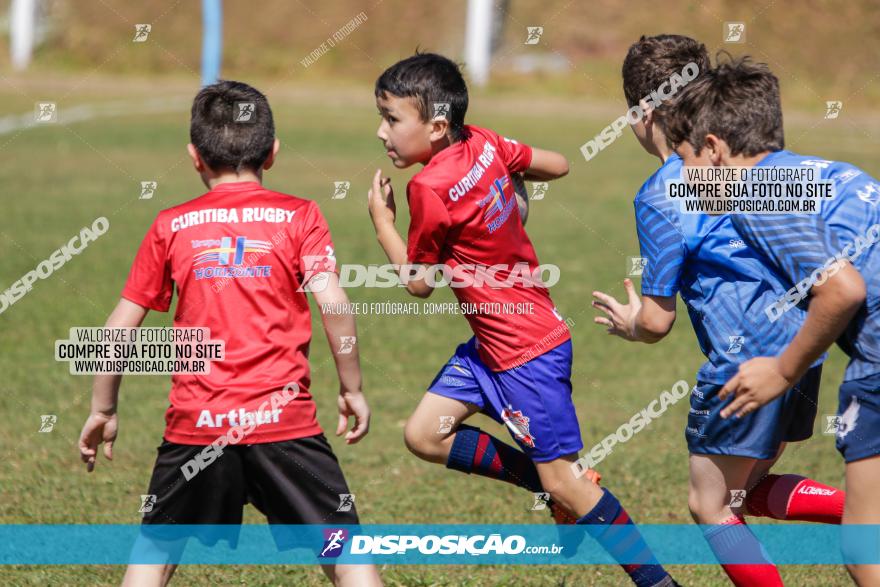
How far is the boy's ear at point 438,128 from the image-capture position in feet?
13.9

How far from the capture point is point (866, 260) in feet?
11.2

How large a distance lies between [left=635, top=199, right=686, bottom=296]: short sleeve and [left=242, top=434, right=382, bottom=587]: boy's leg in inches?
47.4

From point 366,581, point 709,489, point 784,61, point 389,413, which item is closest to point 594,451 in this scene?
point 389,413

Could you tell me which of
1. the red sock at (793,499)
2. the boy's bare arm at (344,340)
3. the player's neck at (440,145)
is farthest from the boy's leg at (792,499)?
the player's neck at (440,145)

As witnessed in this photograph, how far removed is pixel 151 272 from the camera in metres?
3.71

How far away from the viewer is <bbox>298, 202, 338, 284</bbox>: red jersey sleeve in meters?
3.63

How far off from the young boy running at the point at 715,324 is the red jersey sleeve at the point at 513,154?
1.85 ft

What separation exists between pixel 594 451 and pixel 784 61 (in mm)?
30584

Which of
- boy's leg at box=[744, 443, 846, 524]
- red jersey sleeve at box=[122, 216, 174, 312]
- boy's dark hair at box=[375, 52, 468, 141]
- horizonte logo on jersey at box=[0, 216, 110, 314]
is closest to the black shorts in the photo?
red jersey sleeve at box=[122, 216, 174, 312]

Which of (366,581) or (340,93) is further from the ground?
(340,93)

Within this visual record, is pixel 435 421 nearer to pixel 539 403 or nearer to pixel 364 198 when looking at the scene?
pixel 539 403

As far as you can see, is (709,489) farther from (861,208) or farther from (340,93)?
(340,93)

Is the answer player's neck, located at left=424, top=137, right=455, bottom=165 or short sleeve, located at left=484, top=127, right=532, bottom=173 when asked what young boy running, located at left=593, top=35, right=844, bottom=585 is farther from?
player's neck, located at left=424, top=137, right=455, bottom=165

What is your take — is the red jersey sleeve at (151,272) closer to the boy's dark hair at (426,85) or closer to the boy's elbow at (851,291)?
the boy's dark hair at (426,85)
